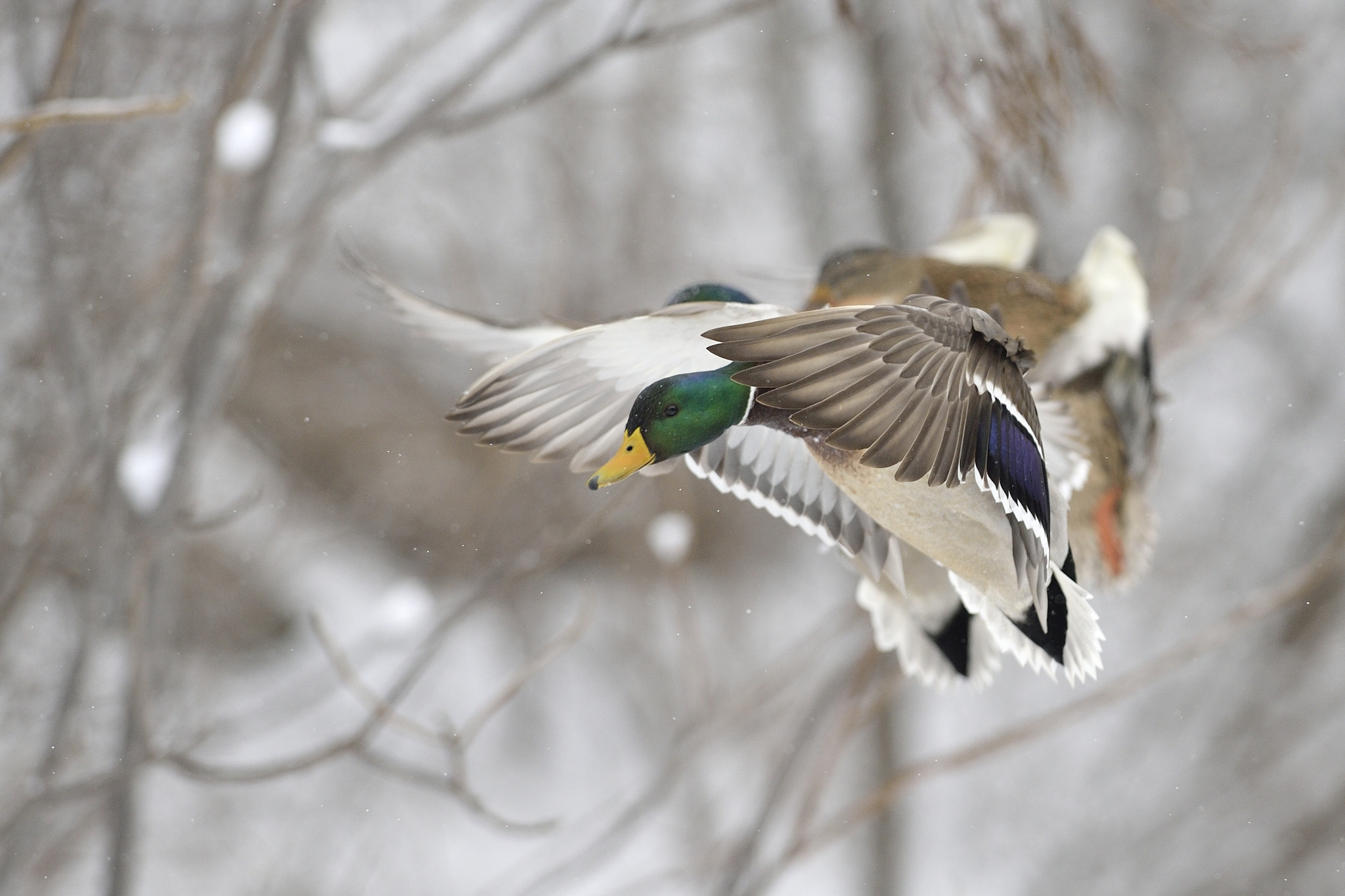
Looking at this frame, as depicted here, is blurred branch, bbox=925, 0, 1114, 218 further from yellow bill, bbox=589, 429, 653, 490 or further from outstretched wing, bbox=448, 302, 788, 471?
yellow bill, bbox=589, 429, 653, 490

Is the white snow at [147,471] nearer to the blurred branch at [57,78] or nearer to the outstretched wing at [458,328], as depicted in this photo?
the blurred branch at [57,78]

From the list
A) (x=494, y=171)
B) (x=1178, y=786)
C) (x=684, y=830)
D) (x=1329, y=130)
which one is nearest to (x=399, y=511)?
(x=494, y=171)

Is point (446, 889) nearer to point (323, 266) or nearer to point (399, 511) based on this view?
point (399, 511)

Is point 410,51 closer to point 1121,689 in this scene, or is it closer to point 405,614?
point 405,614

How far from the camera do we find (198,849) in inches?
97.4

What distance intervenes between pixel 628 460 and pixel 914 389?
16 centimetres

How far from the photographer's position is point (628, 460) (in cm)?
64

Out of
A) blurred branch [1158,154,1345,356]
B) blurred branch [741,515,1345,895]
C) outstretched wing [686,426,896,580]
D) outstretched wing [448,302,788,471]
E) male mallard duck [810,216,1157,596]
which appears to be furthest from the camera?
blurred branch [1158,154,1345,356]

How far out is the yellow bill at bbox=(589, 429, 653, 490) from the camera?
62 centimetres

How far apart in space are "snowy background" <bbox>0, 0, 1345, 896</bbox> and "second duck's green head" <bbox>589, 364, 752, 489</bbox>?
15.1 inches

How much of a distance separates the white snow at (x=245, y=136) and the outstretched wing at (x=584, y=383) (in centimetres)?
73

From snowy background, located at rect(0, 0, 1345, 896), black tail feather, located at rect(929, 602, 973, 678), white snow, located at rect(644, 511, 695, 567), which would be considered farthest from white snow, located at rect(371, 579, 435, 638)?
black tail feather, located at rect(929, 602, 973, 678)

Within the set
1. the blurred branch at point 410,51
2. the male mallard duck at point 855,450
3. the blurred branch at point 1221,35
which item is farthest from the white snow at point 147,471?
the blurred branch at point 1221,35

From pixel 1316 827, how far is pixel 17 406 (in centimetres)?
320
